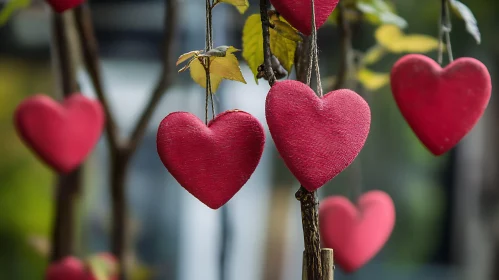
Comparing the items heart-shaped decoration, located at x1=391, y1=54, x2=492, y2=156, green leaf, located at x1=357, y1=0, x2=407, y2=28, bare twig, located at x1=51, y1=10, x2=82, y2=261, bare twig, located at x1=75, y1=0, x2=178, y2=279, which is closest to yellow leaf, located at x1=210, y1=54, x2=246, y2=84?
heart-shaped decoration, located at x1=391, y1=54, x2=492, y2=156

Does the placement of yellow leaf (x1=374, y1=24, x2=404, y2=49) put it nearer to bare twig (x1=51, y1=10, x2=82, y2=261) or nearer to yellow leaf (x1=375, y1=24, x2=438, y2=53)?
yellow leaf (x1=375, y1=24, x2=438, y2=53)

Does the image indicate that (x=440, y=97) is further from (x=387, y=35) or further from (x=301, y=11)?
(x=387, y=35)

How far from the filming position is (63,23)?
746 mm

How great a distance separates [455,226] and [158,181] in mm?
696

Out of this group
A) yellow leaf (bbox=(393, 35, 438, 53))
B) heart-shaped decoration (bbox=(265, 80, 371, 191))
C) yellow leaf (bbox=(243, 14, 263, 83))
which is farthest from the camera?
yellow leaf (bbox=(393, 35, 438, 53))

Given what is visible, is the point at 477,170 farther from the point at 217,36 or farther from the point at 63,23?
the point at 63,23

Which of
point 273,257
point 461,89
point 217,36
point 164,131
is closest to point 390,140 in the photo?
point 273,257

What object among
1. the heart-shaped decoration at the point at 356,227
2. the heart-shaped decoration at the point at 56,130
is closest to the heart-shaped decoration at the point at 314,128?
the heart-shaped decoration at the point at 356,227

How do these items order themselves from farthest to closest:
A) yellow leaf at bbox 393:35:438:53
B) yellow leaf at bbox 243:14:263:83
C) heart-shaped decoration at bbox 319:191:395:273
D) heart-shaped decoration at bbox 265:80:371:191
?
yellow leaf at bbox 393:35:438:53 → heart-shaped decoration at bbox 319:191:395:273 → yellow leaf at bbox 243:14:263:83 → heart-shaped decoration at bbox 265:80:371:191

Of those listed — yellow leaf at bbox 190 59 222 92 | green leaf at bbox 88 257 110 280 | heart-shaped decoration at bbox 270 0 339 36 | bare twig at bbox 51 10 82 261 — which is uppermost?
heart-shaped decoration at bbox 270 0 339 36

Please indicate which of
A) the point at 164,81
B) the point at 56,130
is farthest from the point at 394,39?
the point at 56,130

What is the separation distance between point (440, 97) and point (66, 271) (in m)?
0.46

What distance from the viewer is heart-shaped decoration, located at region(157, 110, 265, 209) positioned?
0.33 m

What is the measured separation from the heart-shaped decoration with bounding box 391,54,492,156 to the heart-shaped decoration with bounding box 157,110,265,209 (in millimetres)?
113
